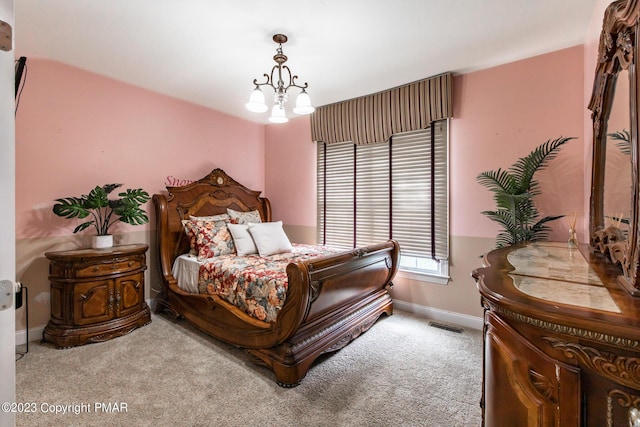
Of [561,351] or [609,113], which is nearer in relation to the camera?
[561,351]

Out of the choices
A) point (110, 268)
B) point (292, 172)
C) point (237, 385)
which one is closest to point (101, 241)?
point (110, 268)

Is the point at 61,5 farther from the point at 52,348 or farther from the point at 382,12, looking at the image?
the point at 52,348

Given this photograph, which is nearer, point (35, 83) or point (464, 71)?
point (35, 83)

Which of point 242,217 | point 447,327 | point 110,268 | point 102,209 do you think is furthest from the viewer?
point 242,217

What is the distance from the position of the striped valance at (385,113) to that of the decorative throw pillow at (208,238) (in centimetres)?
186

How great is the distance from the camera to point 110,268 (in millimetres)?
2666

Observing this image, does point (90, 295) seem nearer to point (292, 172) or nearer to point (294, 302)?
point (294, 302)

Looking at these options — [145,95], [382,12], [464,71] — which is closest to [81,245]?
[145,95]

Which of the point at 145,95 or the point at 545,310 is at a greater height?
the point at 145,95

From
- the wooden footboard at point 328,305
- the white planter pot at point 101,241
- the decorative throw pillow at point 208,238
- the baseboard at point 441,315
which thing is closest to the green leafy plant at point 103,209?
the white planter pot at point 101,241

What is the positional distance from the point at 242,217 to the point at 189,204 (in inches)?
26.8

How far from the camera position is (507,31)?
2.22 m

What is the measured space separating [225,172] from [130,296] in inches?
79.6

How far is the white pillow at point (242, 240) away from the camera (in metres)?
3.23
